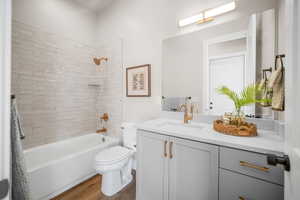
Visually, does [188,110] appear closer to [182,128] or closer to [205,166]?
[182,128]

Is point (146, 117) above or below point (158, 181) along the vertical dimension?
above

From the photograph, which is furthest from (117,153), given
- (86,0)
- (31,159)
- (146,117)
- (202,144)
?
(86,0)

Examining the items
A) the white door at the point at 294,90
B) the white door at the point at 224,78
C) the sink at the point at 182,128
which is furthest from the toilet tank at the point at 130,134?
the white door at the point at 294,90

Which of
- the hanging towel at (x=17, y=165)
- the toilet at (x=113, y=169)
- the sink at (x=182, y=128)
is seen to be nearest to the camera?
the hanging towel at (x=17, y=165)

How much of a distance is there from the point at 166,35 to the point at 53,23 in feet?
5.92

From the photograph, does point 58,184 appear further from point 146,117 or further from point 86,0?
point 86,0

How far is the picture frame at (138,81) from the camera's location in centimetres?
199

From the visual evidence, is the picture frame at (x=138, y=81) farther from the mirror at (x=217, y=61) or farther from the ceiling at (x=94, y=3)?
the ceiling at (x=94, y=3)

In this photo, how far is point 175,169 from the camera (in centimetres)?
117

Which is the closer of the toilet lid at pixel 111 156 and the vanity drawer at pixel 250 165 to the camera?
the vanity drawer at pixel 250 165

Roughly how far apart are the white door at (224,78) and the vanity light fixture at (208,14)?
18.8 inches

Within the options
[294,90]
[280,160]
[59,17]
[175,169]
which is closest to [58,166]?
[175,169]

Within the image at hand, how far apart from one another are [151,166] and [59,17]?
264 cm

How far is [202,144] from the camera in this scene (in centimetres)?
103
